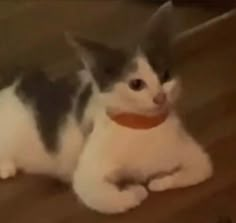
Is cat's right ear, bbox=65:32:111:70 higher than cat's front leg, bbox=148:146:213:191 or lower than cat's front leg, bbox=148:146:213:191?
higher

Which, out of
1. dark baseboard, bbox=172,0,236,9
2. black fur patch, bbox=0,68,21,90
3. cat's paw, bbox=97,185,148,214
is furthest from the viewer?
dark baseboard, bbox=172,0,236,9

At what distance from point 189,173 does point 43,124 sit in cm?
33

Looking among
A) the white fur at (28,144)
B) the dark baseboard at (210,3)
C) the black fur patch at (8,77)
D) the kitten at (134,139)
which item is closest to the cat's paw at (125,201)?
the kitten at (134,139)

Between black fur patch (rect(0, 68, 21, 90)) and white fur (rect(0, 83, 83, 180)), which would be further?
black fur patch (rect(0, 68, 21, 90))

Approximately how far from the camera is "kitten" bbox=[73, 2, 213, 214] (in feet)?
5.12

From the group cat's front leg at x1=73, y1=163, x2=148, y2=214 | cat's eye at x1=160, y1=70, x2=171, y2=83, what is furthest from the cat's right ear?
cat's front leg at x1=73, y1=163, x2=148, y2=214

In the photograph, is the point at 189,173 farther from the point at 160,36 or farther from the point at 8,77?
the point at 8,77

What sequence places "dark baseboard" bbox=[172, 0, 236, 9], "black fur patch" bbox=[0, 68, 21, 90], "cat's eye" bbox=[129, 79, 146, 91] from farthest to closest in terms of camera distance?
1. "dark baseboard" bbox=[172, 0, 236, 9]
2. "black fur patch" bbox=[0, 68, 21, 90]
3. "cat's eye" bbox=[129, 79, 146, 91]

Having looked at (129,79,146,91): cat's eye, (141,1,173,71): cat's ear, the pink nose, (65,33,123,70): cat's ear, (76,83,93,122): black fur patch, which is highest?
(65,33,123,70): cat's ear

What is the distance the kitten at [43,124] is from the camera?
170 cm

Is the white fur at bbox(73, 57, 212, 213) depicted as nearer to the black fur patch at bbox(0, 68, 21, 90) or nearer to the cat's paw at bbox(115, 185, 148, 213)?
the cat's paw at bbox(115, 185, 148, 213)

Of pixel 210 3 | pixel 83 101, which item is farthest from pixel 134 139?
pixel 210 3

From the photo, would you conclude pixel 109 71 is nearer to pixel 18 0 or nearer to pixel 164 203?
pixel 164 203

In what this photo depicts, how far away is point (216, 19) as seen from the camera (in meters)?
2.26
